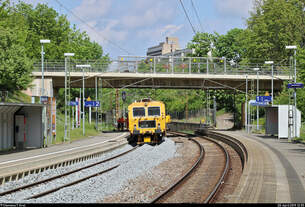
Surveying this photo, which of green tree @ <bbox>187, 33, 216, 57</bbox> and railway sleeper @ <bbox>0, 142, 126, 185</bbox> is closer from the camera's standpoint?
railway sleeper @ <bbox>0, 142, 126, 185</bbox>

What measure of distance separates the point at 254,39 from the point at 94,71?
2994 centimetres

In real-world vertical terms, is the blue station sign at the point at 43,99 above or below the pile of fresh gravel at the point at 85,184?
above

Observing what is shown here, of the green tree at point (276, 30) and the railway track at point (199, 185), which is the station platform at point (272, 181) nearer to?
the railway track at point (199, 185)

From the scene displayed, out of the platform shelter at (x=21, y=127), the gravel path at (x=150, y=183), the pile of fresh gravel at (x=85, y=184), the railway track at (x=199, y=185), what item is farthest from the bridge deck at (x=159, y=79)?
the railway track at (x=199, y=185)

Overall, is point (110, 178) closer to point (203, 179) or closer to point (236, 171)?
point (203, 179)

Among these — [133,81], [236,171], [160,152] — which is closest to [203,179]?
[236,171]

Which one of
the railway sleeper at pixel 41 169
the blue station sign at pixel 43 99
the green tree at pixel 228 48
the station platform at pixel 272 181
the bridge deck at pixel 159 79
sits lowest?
the railway sleeper at pixel 41 169

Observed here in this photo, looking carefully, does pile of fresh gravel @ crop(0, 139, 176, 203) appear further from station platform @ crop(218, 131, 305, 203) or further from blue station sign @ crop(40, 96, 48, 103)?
blue station sign @ crop(40, 96, 48, 103)

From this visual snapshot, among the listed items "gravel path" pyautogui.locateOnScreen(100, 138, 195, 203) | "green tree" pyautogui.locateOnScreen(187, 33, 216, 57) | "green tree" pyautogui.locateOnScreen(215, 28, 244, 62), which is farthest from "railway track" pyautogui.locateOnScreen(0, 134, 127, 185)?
"green tree" pyautogui.locateOnScreen(215, 28, 244, 62)

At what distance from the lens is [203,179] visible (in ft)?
51.2

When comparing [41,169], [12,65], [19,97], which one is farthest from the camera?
[19,97]

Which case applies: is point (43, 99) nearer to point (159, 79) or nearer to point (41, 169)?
point (41, 169)

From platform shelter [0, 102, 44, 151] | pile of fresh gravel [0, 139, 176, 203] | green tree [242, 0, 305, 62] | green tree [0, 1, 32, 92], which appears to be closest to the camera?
pile of fresh gravel [0, 139, 176, 203]

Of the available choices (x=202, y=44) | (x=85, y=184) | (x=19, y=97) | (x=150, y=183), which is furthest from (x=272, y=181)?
(x=202, y=44)
